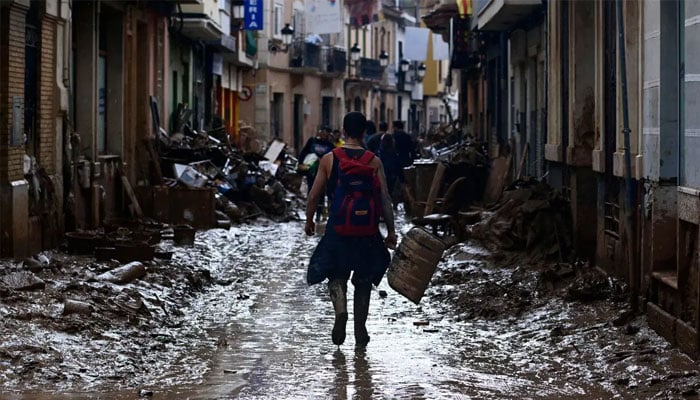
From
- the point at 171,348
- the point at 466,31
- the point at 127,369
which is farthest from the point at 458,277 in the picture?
the point at 466,31

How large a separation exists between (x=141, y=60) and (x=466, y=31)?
10711 millimetres

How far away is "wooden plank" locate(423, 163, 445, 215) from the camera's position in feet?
65.7

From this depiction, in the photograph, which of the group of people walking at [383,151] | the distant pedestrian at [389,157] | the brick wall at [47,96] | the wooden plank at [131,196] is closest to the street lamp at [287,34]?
the group of people walking at [383,151]

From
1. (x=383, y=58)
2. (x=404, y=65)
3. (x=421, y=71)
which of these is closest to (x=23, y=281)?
(x=383, y=58)

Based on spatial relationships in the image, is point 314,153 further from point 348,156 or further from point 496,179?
point 348,156

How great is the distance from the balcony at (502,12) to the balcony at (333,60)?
30058 mm

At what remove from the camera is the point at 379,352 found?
993 centimetres

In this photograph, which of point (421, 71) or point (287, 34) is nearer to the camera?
point (287, 34)

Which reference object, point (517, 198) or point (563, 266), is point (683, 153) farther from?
point (517, 198)

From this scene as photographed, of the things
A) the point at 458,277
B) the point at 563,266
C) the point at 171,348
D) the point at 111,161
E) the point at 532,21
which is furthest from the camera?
the point at 532,21

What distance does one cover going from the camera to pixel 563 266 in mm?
13031

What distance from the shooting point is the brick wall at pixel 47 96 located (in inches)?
587

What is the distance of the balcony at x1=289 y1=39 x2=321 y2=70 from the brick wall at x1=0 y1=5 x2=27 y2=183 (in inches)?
1487

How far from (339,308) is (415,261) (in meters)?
1.00
